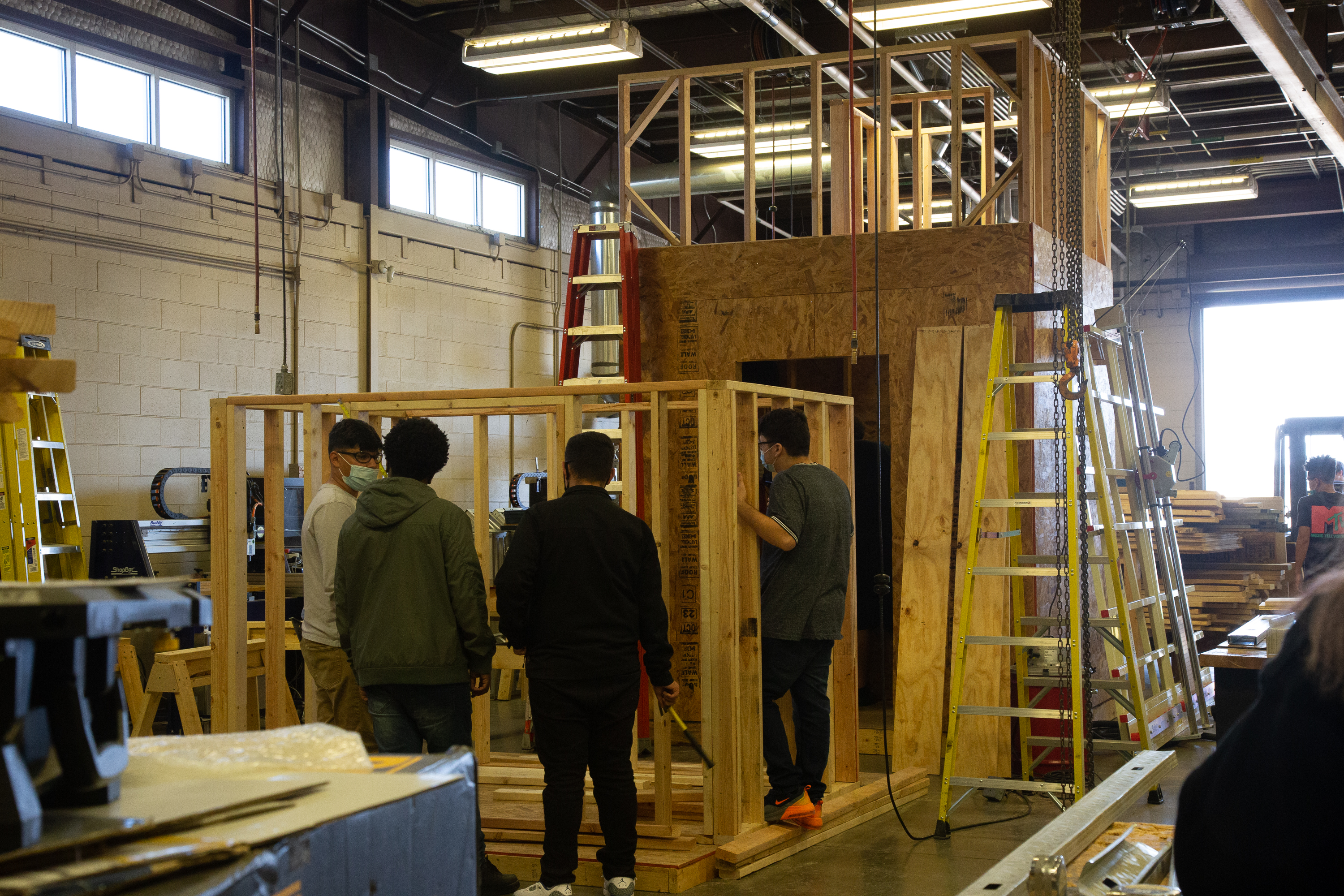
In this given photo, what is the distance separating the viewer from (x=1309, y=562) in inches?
340

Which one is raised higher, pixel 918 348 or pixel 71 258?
pixel 71 258

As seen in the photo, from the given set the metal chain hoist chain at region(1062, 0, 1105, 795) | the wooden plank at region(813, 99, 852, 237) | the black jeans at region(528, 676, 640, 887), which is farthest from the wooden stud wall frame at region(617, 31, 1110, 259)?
the black jeans at region(528, 676, 640, 887)

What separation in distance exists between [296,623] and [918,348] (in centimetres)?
390

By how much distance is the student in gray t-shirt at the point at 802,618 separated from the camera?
17.2 ft

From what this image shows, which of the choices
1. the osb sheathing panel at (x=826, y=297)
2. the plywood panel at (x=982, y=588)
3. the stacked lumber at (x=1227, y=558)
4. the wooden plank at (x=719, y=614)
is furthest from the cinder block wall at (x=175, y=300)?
the stacked lumber at (x=1227, y=558)

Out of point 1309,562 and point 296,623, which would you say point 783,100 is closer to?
point 1309,562

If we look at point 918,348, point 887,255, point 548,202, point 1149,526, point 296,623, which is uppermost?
point 548,202

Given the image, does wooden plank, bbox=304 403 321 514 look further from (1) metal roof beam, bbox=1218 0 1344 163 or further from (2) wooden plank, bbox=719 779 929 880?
(1) metal roof beam, bbox=1218 0 1344 163

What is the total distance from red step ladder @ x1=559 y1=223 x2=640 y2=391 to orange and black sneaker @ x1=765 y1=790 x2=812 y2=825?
10.1 feet

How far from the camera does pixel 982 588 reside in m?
6.48

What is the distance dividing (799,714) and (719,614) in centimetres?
76

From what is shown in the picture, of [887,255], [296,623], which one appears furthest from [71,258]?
[887,255]

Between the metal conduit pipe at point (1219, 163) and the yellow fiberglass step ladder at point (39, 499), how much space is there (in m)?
9.98

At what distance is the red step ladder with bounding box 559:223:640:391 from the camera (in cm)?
756
